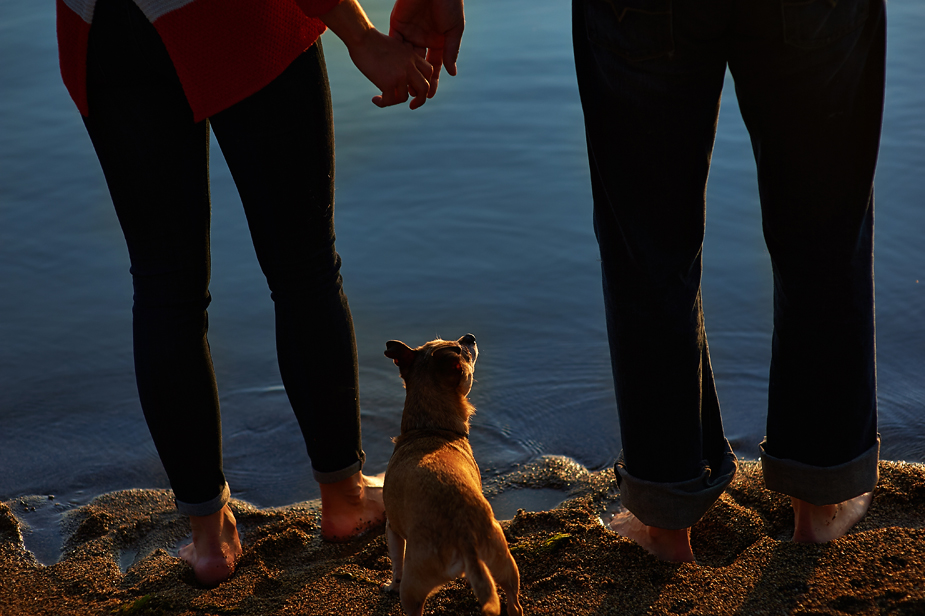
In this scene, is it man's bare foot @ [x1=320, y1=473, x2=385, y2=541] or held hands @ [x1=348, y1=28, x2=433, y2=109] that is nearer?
held hands @ [x1=348, y1=28, x2=433, y2=109]

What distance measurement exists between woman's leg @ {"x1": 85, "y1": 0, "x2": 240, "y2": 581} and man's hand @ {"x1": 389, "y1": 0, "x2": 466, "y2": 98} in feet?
1.74

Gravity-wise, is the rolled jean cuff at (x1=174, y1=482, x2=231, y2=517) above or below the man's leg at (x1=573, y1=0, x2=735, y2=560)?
below

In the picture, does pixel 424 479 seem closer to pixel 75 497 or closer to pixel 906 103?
pixel 75 497

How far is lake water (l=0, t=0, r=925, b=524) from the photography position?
291cm

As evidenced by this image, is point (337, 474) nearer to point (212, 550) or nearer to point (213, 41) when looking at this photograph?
point (212, 550)

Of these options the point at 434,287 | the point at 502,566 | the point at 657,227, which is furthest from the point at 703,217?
the point at 434,287

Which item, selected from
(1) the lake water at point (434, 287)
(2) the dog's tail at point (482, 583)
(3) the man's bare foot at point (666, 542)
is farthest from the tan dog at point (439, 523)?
(1) the lake water at point (434, 287)

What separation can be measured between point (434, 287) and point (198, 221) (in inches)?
74.3

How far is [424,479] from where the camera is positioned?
1.87 meters

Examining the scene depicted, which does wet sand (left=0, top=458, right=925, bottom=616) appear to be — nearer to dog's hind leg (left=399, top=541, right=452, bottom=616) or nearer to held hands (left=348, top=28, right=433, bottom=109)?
dog's hind leg (left=399, top=541, right=452, bottom=616)

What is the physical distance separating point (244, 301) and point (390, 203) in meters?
1.06

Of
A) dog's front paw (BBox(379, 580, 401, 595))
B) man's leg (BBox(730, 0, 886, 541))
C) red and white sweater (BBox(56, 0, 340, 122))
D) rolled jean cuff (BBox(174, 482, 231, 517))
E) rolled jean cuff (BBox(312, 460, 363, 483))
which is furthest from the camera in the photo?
rolled jean cuff (BBox(312, 460, 363, 483))

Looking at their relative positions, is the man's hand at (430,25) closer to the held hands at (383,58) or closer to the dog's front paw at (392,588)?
the held hands at (383,58)

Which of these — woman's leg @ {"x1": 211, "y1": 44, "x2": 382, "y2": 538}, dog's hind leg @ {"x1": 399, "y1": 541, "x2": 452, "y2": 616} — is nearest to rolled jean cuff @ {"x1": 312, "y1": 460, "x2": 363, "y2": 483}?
woman's leg @ {"x1": 211, "y1": 44, "x2": 382, "y2": 538}
